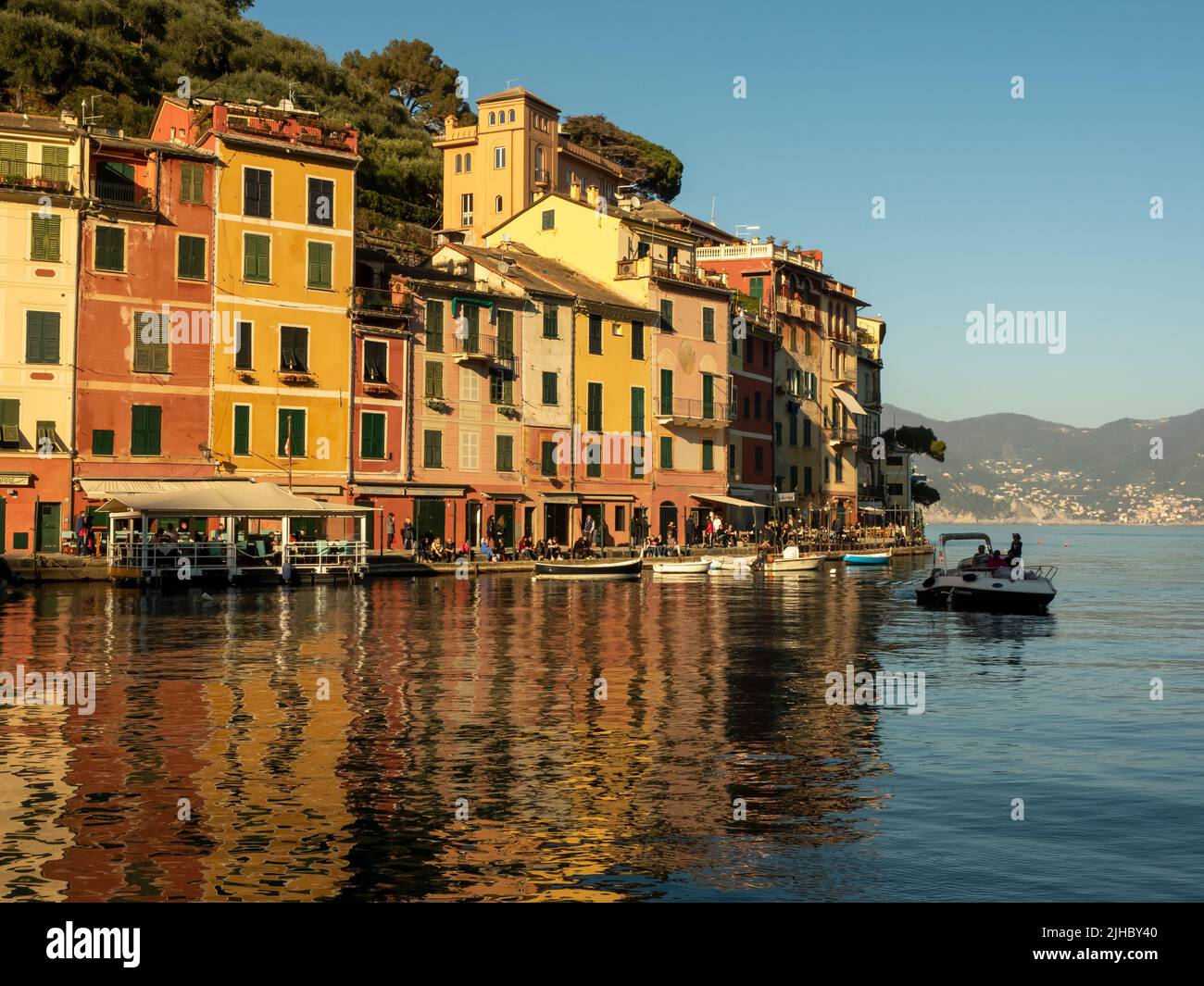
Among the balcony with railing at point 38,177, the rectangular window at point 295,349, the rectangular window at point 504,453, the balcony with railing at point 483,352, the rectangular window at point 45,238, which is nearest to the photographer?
the balcony with railing at point 38,177

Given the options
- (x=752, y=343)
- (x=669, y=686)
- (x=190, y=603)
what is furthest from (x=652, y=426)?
(x=669, y=686)

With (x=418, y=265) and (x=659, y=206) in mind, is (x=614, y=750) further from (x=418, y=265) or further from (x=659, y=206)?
(x=659, y=206)

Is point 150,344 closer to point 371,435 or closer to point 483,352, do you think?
point 371,435

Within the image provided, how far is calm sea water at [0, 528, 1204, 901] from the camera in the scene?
11625mm

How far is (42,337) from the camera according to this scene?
52375mm

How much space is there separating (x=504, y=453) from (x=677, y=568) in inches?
403

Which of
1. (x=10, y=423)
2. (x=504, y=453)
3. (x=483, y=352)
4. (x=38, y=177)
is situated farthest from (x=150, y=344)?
(x=504, y=453)

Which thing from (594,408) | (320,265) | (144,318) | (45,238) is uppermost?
(320,265)

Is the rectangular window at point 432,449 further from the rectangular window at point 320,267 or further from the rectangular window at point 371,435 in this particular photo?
the rectangular window at point 320,267

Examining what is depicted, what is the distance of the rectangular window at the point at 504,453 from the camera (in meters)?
67.2

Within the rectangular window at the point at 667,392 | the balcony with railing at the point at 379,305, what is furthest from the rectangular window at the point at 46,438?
the rectangular window at the point at 667,392

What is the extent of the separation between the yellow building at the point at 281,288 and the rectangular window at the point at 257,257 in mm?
39
